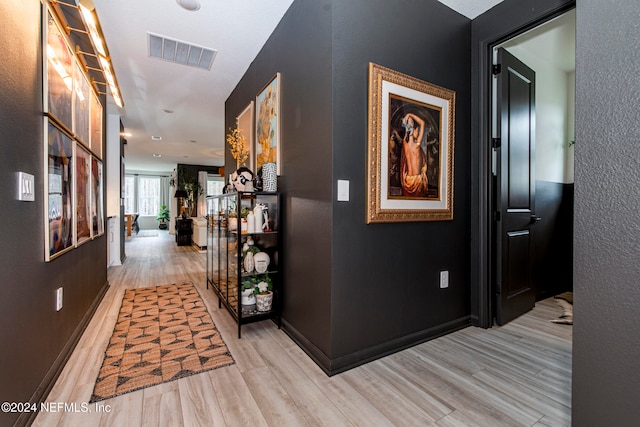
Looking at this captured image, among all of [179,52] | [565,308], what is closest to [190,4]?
[179,52]

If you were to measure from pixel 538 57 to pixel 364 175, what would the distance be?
117 inches

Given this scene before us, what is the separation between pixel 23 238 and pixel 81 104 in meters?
1.57

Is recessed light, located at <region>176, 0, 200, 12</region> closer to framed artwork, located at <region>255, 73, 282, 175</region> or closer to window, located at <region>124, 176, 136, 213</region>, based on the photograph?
framed artwork, located at <region>255, 73, 282, 175</region>

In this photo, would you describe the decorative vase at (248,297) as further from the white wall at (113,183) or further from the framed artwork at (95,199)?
the white wall at (113,183)

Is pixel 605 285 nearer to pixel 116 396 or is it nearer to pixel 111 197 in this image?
pixel 116 396

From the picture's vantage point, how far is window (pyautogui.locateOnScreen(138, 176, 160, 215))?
14.0 meters

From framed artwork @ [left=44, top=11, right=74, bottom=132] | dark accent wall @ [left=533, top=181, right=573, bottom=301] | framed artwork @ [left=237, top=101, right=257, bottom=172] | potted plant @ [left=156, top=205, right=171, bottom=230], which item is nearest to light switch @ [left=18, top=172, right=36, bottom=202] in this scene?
framed artwork @ [left=44, top=11, right=74, bottom=132]

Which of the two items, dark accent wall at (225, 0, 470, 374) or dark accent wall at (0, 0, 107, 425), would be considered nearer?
dark accent wall at (0, 0, 107, 425)

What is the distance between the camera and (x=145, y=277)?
14.8 feet

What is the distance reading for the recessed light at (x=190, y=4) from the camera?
235cm

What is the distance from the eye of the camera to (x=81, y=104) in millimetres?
2457

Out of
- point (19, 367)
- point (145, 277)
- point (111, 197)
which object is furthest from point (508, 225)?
point (111, 197)

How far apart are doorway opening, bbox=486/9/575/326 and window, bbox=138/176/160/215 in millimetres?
15010

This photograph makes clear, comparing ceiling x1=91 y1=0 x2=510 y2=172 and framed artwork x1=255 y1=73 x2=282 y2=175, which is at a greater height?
ceiling x1=91 y1=0 x2=510 y2=172
